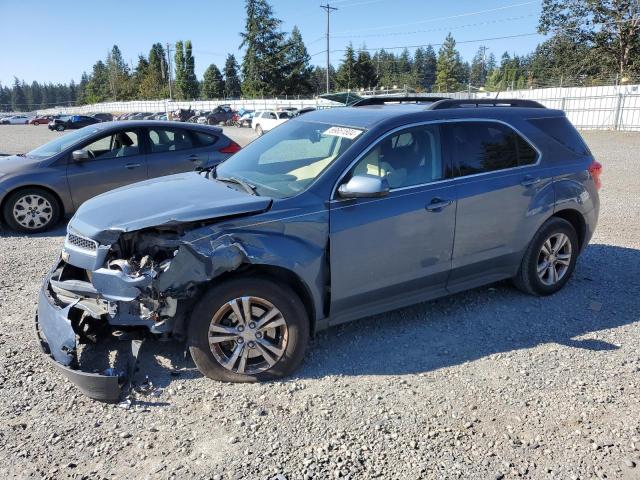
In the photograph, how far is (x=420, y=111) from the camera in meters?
4.16

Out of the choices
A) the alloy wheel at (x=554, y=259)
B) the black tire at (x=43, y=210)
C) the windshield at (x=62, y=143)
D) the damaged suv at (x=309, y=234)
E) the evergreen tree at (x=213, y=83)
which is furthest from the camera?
the evergreen tree at (x=213, y=83)

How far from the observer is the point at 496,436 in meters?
2.99

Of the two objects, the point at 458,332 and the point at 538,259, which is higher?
the point at 538,259

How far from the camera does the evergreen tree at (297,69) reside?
8594 centimetres

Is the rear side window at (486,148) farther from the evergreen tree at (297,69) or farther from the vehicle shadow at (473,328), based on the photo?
the evergreen tree at (297,69)

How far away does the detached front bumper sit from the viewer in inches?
124

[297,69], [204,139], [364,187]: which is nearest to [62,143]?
[204,139]

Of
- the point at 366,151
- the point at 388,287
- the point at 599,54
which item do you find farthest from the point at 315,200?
the point at 599,54

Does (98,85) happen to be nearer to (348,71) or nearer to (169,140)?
(348,71)

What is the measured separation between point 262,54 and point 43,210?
84.8 m

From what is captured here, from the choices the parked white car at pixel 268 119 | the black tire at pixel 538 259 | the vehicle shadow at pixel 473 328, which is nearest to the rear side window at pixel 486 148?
the black tire at pixel 538 259

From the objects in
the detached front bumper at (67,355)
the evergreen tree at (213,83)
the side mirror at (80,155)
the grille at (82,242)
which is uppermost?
the evergreen tree at (213,83)

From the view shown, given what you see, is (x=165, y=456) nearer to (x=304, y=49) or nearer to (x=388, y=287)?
(x=388, y=287)

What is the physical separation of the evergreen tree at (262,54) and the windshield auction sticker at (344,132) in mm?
84459
